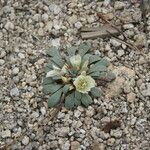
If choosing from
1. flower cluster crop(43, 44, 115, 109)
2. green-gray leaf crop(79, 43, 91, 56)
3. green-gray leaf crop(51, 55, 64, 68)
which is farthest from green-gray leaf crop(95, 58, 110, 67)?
green-gray leaf crop(51, 55, 64, 68)

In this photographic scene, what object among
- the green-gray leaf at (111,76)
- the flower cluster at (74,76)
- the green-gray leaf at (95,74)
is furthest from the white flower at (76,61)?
the green-gray leaf at (111,76)

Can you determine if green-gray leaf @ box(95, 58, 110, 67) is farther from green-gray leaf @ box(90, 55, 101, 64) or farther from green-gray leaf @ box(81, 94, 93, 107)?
green-gray leaf @ box(81, 94, 93, 107)

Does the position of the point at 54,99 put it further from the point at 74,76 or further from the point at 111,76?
the point at 111,76

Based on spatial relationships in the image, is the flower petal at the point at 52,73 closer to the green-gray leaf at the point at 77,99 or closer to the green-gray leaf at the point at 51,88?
the green-gray leaf at the point at 51,88

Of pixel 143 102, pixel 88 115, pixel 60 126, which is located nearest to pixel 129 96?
pixel 143 102

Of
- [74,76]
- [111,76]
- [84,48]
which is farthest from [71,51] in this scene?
[111,76]

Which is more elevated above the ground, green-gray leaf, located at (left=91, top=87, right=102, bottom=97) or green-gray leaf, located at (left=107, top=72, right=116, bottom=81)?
green-gray leaf, located at (left=107, top=72, right=116, bottom=81)
